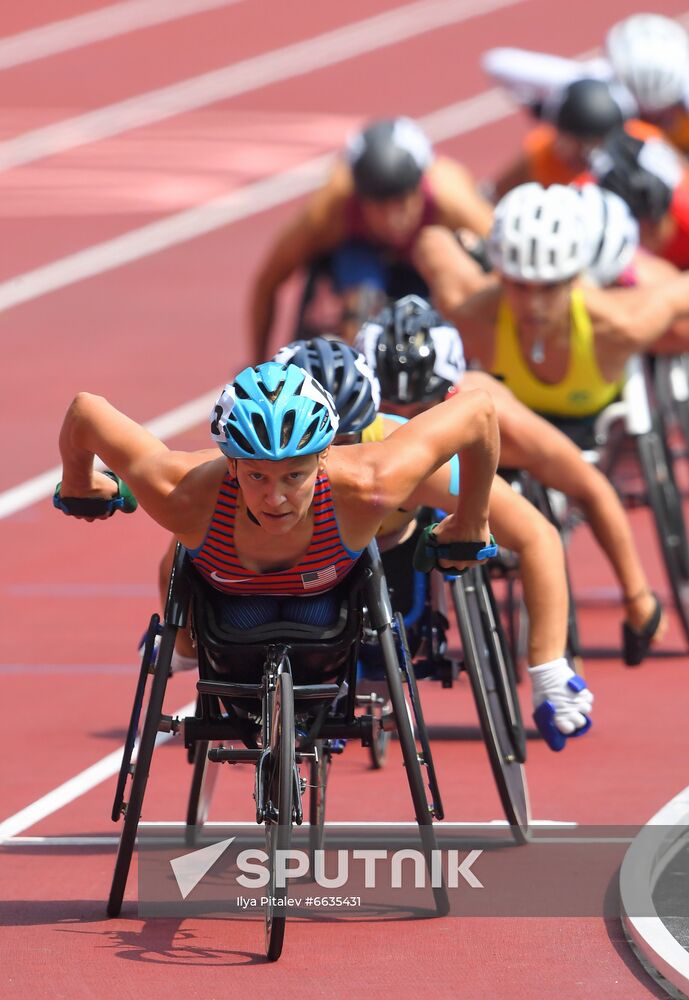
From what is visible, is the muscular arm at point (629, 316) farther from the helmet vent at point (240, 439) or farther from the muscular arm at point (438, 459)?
the helmet vent at point (240, 439)

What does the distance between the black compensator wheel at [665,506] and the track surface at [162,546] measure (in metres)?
0.47

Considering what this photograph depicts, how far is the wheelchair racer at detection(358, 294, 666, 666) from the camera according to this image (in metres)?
8.26

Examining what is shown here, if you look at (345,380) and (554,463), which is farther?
(554,463)

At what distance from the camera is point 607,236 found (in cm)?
1008

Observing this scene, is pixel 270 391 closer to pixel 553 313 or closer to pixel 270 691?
Answer: pixel 270 691

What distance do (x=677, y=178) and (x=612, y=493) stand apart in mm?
3732

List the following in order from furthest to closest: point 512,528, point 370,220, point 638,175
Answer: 1. point 370,220
2. point 638,175
3. point 512,528

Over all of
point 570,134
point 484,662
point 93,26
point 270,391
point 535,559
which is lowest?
point 484,662

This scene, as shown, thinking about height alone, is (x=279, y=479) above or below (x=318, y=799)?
above

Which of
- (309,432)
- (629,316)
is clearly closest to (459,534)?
(309,432)

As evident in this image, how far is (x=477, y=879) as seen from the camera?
22.9 ft

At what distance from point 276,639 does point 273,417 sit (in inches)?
27.0

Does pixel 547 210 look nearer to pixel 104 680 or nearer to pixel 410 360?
pixel 410 360

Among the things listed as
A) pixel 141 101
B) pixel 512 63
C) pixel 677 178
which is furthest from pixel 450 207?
pixel 141 101
